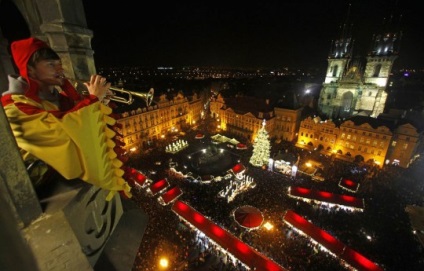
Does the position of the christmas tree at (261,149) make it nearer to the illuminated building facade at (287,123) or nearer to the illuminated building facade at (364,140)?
the illuminated building facade at (287,123)

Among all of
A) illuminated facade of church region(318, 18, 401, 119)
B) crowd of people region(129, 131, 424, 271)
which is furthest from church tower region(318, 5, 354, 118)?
crowd of people region(129, 131, 424, 271)

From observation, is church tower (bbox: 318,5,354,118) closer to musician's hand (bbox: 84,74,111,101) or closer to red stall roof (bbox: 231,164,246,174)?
red stall roof (bbox: 231,164,246,174)

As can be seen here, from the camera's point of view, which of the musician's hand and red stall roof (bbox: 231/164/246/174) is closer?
the musician's hand

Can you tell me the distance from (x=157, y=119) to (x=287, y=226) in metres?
31.0

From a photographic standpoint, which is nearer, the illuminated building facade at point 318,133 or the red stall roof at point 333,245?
the red stall roof at point 333,245

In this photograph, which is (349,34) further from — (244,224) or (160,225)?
(160,225)

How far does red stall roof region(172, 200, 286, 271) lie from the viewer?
51.1ft

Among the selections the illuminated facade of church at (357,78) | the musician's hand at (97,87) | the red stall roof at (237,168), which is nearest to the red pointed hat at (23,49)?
the musician's hand at (97,87)

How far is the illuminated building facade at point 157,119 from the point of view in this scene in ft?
119

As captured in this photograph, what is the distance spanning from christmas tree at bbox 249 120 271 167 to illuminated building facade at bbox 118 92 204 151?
19.8 meters

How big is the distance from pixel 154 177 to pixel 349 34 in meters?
53.3

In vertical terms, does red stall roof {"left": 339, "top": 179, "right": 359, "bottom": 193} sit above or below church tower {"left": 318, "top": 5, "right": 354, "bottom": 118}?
below

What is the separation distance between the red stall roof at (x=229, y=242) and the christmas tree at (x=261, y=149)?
14.2 metres

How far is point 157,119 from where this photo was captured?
41.8m
